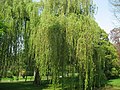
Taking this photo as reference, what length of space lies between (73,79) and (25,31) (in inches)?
196

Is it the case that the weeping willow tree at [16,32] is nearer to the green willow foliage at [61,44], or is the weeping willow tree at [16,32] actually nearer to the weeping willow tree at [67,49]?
the green willow foliage at [61,44]

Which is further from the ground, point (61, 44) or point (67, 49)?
point (61, 44)

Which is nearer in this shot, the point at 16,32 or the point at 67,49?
the point at 67,49

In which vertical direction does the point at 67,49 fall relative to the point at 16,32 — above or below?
below

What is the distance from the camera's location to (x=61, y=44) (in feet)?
44.8

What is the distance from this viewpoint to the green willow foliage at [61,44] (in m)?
13.6

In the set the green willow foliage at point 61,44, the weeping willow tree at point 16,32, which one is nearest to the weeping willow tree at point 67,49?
the green willow foliage at point 61,44

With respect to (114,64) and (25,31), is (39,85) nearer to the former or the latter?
(25,31)

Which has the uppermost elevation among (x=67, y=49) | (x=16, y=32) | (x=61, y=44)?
(x=16, y=32)

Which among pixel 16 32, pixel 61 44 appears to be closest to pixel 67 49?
pixel 61 44

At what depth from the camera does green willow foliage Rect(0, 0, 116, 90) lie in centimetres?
1359

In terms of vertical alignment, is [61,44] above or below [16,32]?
below

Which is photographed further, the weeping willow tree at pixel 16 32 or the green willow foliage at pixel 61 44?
the weeping willow tree at pixel 16 32

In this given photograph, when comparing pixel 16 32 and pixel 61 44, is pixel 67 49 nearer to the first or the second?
pixel 61 44
